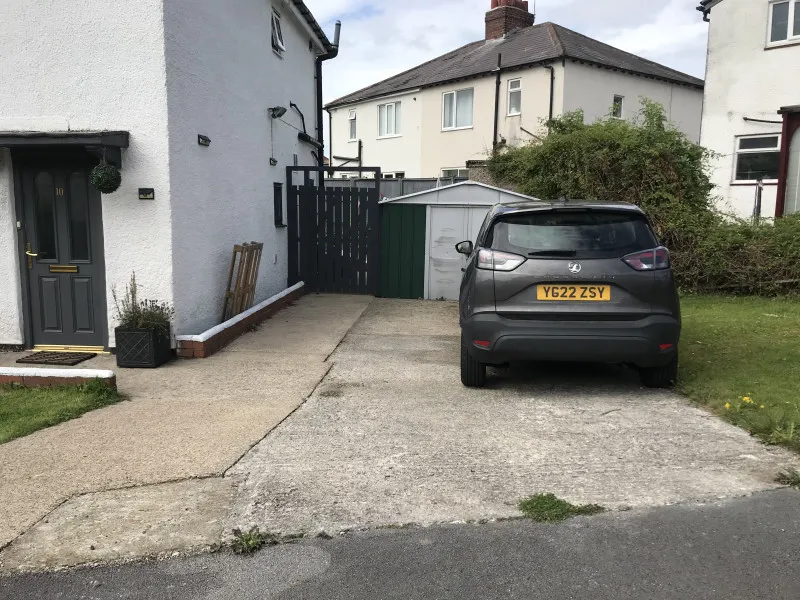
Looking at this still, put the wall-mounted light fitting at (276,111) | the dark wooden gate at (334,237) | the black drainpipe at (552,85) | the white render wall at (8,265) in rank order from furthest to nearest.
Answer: the black drainpipe at (552,85), the dark wooden gate at (334,237), the wall-mounted light fitting at (276,111), the white render wall at (8,265)

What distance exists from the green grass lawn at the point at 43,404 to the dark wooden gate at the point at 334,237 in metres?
A: 6.43

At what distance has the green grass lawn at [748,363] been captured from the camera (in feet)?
15.9

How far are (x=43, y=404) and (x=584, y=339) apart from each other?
178 inches

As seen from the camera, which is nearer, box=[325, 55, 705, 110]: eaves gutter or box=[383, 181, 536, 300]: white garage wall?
box=[383, 181, 536, 300]: white garage wall

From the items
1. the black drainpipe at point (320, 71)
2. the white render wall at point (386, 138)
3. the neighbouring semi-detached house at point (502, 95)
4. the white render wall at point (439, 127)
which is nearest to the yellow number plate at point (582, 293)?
the black drainpipe at point (320, 71)

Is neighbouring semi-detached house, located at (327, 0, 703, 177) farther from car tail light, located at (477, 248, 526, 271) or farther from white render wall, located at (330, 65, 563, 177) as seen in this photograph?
car tail light, located at (477, 248, 526, 271)

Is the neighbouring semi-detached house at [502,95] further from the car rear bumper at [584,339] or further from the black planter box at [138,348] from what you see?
the car rear bumper at [584,339]

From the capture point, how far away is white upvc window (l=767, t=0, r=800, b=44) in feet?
51.3

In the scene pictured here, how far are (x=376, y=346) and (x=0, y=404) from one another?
393 cm

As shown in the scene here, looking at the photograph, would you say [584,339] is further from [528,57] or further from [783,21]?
[528,57]

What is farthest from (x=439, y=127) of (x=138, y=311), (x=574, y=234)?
(x=574, y=234)

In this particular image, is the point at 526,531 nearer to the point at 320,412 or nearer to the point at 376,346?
the point at 320,412

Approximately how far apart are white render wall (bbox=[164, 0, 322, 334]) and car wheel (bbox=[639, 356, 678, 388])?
16.3 ft

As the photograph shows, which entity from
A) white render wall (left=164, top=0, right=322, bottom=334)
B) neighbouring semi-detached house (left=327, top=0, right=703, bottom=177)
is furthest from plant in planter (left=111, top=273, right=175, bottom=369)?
neighbouring semi-detached house (left=327, top=0, right=703, bottom=177)
